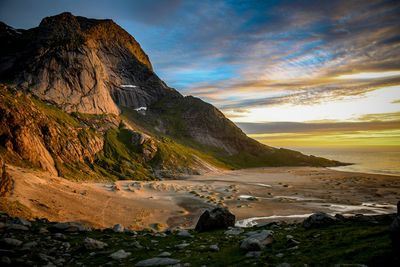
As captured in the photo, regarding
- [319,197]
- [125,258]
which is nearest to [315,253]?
[125,258]

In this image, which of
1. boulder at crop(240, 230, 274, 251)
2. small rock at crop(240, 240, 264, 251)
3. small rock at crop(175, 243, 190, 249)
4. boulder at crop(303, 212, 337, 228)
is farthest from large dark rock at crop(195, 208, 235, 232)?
small rock at crop(240, 240, 264, 251)

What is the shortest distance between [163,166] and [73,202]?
104838mm

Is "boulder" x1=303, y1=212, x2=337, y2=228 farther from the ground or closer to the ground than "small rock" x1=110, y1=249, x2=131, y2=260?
farther from the ground

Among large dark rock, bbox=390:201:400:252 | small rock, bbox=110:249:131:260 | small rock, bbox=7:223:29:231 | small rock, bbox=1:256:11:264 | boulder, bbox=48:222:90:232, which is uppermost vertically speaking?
large dark rock, bbox=390:201:400:252

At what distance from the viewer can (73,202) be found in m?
59.5

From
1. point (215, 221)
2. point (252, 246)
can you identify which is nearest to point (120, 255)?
point (252, 246)

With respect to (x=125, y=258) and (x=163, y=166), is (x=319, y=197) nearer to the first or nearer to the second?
(x=125, y=258)

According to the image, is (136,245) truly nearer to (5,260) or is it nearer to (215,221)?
(5,260)

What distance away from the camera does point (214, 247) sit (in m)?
19.1

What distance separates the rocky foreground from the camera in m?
13.4

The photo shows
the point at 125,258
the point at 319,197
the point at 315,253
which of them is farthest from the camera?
the point at 319,197

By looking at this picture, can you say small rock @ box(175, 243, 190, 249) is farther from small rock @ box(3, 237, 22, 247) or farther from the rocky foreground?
small rock @ box(3, 237, 22, 247)

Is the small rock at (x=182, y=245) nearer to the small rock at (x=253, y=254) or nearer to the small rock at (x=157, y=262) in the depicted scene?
the small rock at (x=157, y=262)

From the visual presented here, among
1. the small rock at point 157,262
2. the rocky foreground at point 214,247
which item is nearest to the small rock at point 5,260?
the rocky foreground at point 214,247
